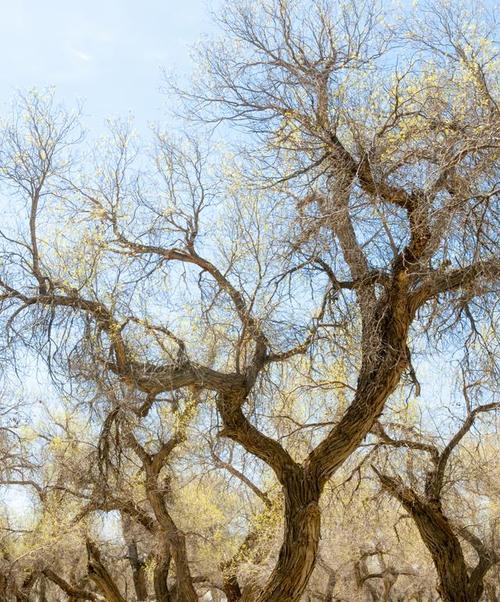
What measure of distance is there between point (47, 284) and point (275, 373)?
3229mm

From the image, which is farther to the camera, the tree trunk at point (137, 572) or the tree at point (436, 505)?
the tree trunk at point (137, 572)

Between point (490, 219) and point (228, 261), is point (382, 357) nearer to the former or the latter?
point (490, 219)

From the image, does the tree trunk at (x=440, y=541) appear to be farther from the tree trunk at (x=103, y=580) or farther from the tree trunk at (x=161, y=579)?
the tree trunk at (x=103, y=580)

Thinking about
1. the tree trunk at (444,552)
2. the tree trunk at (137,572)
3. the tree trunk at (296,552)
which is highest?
the tree trunk at (137,572)

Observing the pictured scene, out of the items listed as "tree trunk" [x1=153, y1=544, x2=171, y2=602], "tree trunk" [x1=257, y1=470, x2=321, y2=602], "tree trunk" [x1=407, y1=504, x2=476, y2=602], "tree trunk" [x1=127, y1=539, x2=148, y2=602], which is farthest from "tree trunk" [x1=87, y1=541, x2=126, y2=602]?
"tree trunk" [x1=257, y1=470, x2=321, y2=602]

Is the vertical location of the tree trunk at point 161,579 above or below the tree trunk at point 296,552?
above

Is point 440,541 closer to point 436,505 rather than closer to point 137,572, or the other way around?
point 436,505

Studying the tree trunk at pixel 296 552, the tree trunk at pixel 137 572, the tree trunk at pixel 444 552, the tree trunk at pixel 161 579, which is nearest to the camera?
the tree trunk at pixel 296 552

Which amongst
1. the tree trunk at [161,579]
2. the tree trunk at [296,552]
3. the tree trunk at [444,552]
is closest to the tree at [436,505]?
the tree trunk at [444,552]

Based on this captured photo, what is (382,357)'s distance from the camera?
785 cm

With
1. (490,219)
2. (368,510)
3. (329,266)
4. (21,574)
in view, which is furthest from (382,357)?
(21,574)

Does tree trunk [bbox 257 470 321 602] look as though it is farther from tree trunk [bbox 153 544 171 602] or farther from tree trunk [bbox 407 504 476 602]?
tree trunk [bbox 153 544 171 602]

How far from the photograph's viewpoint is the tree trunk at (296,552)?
7.61m

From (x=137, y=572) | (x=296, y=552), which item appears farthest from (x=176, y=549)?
(x=296, y=552)
